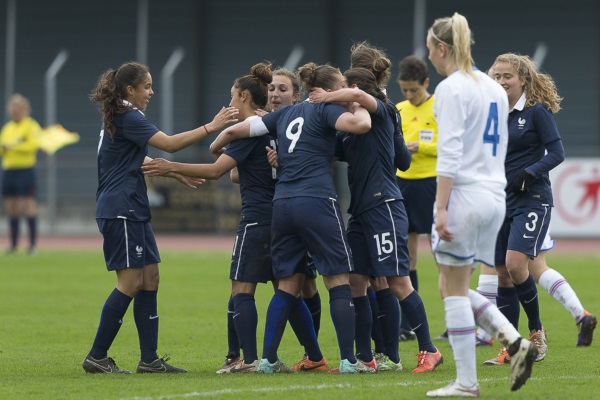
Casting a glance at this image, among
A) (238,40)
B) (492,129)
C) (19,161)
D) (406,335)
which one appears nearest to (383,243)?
(492,129)

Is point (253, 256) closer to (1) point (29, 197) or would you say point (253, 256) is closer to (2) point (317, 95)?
(2) point (317, 95)

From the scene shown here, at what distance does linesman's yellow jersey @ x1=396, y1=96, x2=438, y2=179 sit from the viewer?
10.4 meters

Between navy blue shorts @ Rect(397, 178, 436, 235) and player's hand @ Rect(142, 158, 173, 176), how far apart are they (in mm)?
3217

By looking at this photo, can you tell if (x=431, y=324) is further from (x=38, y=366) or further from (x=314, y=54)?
(x=314, y=54)

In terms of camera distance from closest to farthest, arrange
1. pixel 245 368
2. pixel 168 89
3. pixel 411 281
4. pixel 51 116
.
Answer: pixel 245 368 < pixel 411 281 < pixel 51 116 < pixel 168 89

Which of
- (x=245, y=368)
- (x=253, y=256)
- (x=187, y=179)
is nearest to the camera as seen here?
(x=245, y=368)

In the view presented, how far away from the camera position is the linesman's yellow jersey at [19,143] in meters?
19.1

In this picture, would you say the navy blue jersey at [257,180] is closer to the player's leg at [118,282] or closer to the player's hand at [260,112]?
the player's hand at [260,112]

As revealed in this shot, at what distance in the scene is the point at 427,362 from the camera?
7.82 m

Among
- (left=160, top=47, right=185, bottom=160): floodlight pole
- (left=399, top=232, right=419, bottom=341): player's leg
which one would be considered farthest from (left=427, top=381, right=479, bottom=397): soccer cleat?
(left=160, top=47, right=185, bottom=160): floodlight pole

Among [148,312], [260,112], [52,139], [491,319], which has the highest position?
[260,112]

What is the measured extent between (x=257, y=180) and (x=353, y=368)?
1.49 metres

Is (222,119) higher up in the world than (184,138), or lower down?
higher up

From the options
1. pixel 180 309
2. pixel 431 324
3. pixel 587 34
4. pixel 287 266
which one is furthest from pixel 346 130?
pixel 587 34
